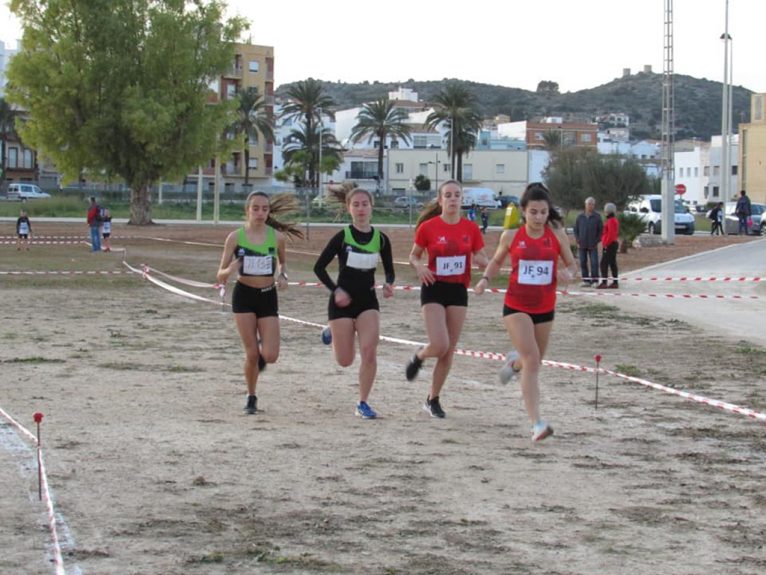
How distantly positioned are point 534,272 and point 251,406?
97.2 inches

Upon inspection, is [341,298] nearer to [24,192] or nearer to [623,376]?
[623,376]

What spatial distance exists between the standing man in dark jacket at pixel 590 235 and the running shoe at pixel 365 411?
14863 mm

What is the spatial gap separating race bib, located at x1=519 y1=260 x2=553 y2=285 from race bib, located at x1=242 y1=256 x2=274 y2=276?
83.2 inches

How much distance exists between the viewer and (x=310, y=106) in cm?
11512

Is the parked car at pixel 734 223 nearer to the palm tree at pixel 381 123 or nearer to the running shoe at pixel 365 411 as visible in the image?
the running shoe at pixel 365 411

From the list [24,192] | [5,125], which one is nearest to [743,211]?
[24,192]

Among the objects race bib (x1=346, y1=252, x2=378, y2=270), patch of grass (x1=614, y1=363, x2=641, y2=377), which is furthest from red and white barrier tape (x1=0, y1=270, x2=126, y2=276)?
race bib (x1=346, y1=252, x2=378, y2=270)

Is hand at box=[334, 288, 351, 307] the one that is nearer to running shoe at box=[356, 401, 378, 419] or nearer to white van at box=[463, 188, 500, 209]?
running shoe at box=[356, 401, 378, 419]

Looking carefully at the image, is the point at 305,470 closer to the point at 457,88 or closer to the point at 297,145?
the point at 457,88

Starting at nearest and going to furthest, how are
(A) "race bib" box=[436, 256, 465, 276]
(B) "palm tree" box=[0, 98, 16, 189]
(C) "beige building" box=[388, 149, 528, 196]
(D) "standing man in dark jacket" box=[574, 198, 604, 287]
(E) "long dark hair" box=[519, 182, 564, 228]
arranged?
(E) "long dark hair" box=[519, 182, 564, 228] → (A) "race bib" box=[436, 256, 465, 276] → (D) "standing man in dark jacket" box=[574, 198, 604, 287] → (B) "palm tree" box=[0, 98, 16, 189] → (C) "beige building" box=[388, 149, 528, 196]

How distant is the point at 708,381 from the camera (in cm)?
1170

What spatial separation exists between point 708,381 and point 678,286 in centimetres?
1386

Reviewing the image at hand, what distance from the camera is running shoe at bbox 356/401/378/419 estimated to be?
9473 millimetres

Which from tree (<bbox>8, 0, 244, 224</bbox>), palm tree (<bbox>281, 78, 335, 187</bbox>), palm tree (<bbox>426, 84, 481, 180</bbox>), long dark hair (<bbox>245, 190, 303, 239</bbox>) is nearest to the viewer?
long dark hair (<bbox>245, 190, 303, 239</bbox>)
